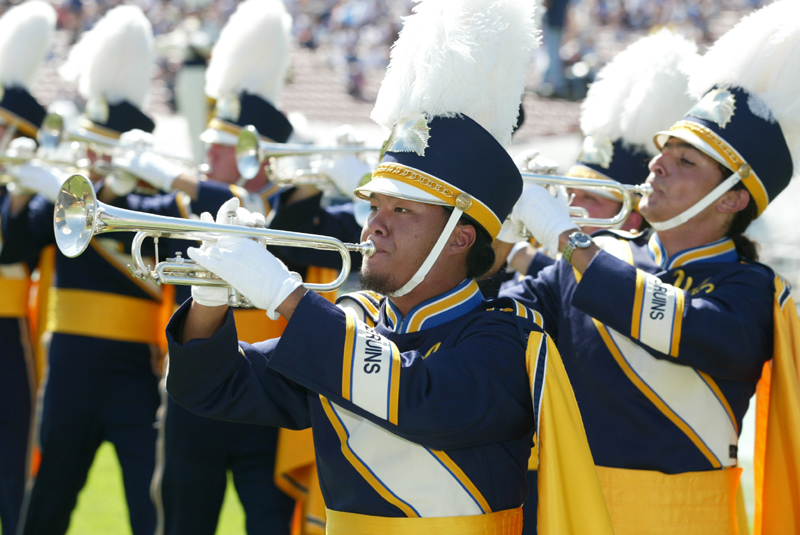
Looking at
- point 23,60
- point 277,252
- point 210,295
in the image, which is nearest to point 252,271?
point 210,295

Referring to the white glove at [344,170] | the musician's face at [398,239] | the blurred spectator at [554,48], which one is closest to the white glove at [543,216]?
the musician's face at [398,239]

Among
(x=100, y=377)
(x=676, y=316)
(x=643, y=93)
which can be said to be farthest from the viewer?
(x=100, y=377)

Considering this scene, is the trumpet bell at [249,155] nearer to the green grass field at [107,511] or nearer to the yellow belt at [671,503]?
the green grass field at [107,511]

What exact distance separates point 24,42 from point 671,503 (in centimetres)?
474

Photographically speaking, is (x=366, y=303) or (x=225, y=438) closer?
(x=366, y=303)

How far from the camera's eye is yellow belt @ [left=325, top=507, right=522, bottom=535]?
2254 millimetres

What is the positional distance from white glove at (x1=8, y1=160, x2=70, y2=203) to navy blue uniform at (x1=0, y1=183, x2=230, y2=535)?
41cm

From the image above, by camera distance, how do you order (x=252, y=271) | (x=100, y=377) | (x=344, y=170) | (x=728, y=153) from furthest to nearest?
(x=344, y=170) < (x=100, y=377) < (x=728, y=153) < (x=252, y=271)

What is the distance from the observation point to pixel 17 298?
17.1ft

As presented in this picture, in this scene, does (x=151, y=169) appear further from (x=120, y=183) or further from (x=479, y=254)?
(x=479, y=254)

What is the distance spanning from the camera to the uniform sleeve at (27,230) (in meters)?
4.93

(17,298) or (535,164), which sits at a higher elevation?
(535,164)

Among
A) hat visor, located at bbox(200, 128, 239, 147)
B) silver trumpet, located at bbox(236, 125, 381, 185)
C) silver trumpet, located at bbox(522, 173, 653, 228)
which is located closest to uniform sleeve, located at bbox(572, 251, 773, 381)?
silver trumpet, located at bbox(522, 173, 653, 228)

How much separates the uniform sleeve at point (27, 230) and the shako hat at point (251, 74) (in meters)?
0.89
